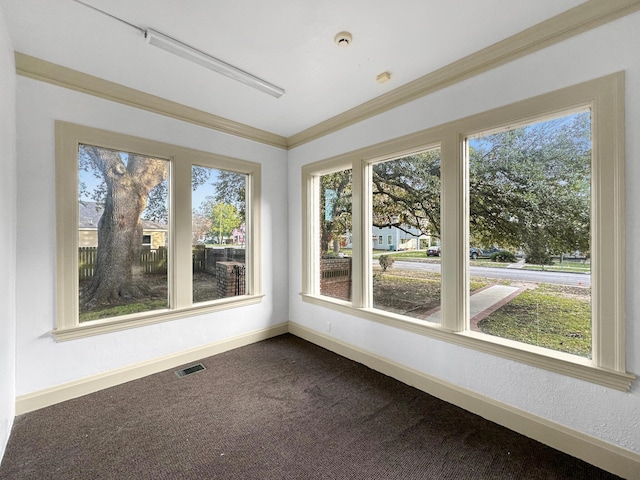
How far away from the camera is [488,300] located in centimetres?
227

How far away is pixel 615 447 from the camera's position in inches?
64.7

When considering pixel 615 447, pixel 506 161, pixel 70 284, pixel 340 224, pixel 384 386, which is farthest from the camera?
pixel 340 224

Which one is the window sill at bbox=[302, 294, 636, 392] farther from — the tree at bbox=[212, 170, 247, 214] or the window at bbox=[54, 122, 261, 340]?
the tree at bbox=[212, 170, 247, 214]

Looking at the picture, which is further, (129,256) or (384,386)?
(129,256)

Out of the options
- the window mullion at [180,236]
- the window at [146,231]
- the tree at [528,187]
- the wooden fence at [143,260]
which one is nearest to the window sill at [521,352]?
the tree at [528,187]

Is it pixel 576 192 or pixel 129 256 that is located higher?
pixel 576 192

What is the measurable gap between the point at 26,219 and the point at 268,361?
8.06ft

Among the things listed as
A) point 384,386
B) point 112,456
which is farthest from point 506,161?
point 112,456

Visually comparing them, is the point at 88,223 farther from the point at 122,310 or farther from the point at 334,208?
the point at 334,208

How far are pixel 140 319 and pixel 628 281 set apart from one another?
12.3 ft

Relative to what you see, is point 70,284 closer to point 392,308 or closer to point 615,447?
point 392,308

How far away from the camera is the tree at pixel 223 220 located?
338 cm

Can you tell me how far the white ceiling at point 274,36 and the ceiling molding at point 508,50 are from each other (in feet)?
0.18

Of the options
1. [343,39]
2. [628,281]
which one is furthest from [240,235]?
[628,281]
